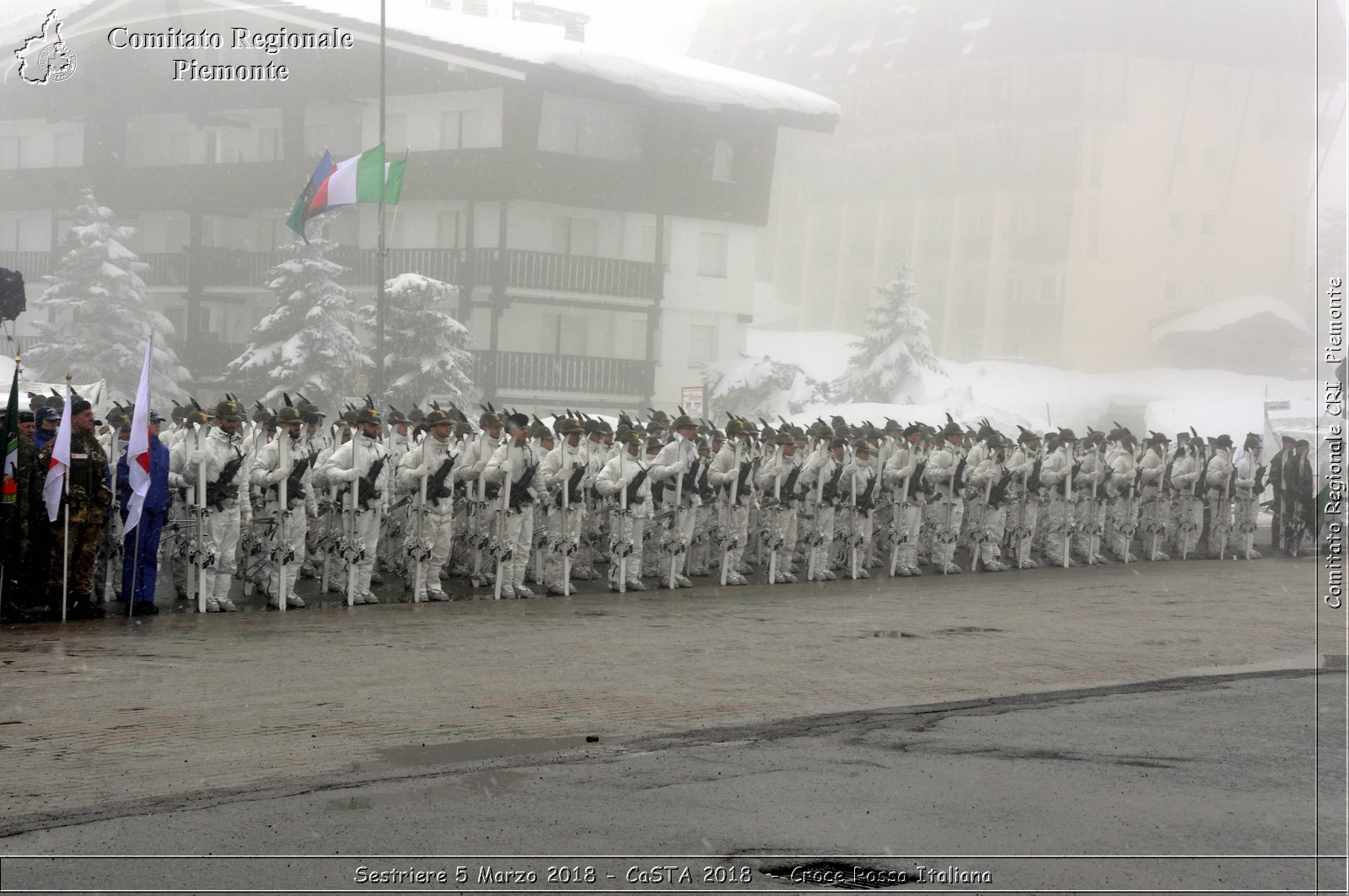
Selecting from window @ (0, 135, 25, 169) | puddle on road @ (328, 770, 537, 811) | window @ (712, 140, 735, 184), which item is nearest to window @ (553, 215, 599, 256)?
window @ (712, 140, 735, 184)

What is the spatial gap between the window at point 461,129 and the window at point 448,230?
1826 mm

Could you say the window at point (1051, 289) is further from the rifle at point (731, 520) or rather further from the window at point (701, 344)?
the rifle at point (731, 520)

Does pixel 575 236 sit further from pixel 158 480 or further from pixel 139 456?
pixel 139 456

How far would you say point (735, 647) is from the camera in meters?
12.3

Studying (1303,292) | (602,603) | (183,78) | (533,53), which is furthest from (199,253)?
(1303,292)

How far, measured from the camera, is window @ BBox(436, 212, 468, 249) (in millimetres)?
36719

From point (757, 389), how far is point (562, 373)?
17.1 feet

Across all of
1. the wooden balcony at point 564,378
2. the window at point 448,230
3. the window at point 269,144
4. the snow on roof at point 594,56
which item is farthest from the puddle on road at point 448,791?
the window at point 269,144

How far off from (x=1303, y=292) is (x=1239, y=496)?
20.7 m

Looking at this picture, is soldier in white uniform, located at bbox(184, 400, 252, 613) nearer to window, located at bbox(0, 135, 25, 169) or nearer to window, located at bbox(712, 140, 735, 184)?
window, located at bbox(712, 140, 735, 184)

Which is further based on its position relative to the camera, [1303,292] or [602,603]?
[1303,292]

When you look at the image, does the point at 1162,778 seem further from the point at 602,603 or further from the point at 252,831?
the point at 602,603

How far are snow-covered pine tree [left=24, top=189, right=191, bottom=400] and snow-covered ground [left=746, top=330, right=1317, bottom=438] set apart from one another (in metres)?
17.1

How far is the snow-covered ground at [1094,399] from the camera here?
36062 millimetres
